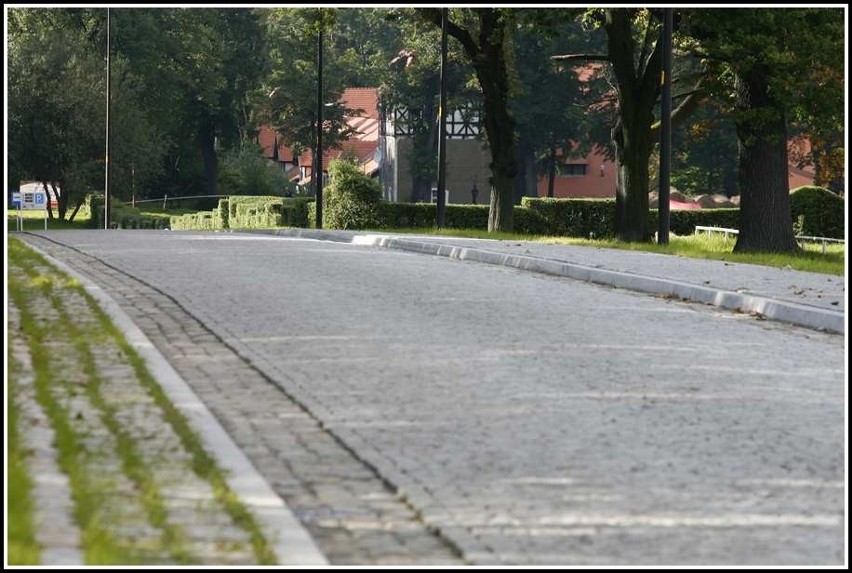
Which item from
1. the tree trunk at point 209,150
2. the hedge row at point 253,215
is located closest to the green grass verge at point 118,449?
the hedge row at point 253,215

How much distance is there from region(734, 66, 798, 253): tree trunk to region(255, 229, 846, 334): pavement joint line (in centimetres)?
800

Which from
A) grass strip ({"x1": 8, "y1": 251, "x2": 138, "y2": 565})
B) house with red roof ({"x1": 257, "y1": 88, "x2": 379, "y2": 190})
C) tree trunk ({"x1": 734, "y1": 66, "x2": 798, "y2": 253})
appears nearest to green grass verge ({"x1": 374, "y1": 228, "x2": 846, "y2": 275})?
tree trunk ({"x1": 734, "y1": 66, "x2": 798, "y2": 253})

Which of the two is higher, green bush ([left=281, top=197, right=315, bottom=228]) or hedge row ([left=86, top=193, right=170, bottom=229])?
green bush ([left=281, top=197, right=315, bottom=228])

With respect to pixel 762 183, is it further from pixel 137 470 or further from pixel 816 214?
pixel 137 470

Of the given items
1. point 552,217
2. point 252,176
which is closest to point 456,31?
point 552,217

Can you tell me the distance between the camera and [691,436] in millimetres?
8602

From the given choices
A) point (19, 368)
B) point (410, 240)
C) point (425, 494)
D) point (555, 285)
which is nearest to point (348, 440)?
point (425, 494)

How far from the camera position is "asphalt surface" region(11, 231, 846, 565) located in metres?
6.47

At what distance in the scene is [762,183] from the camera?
3219 centimetres

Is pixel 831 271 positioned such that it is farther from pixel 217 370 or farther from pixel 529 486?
pixel 529 486

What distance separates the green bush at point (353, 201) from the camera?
44.0m

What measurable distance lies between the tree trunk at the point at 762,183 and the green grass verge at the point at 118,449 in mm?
20932

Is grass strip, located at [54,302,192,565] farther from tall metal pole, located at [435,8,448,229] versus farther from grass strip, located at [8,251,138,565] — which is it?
tall metal pole, located at [435,8,448,229]

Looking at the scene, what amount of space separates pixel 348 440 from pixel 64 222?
6996 cm
